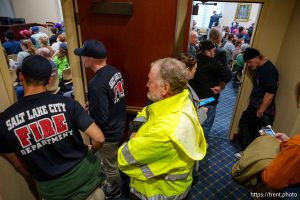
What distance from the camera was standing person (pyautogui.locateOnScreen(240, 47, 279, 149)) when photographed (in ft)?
8.14

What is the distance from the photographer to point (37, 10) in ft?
29.0

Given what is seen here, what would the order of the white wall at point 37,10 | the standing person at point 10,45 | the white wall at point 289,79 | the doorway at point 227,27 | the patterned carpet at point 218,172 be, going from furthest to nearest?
the white wall at point 37,10 < the standing person at point 10,45 < the doorway at point 227,27 < the patterned carpet at point 218,172 < the white wall at point 289,79

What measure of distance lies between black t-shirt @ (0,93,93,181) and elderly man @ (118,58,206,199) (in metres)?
0.42

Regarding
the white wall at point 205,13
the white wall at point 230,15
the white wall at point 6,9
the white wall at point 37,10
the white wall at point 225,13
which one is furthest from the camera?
the white wall at point 205,13

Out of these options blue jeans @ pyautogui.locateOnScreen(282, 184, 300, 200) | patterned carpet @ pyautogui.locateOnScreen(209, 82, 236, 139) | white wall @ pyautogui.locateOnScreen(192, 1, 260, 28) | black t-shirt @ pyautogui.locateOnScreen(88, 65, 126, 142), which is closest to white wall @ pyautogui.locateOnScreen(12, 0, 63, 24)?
white wall @ pyautogui.locateOnScreen(192, 1, 260, 28)

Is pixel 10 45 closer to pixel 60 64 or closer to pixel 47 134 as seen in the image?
pixel 60 64

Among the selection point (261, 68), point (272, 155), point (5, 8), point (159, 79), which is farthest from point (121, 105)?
point (5, 8)

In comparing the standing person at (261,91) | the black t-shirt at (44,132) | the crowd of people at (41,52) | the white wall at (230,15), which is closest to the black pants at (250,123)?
the standing person at (261,91)

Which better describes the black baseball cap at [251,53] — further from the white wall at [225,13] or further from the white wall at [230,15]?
the white wall at [230,15]

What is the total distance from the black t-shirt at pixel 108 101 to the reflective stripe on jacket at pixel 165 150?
714 mm

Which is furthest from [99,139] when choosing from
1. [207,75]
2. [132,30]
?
[207,75]

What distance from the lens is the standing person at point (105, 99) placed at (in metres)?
1.81

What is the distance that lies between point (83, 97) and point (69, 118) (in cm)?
126

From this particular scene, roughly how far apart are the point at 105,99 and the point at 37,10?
30.5 ft
